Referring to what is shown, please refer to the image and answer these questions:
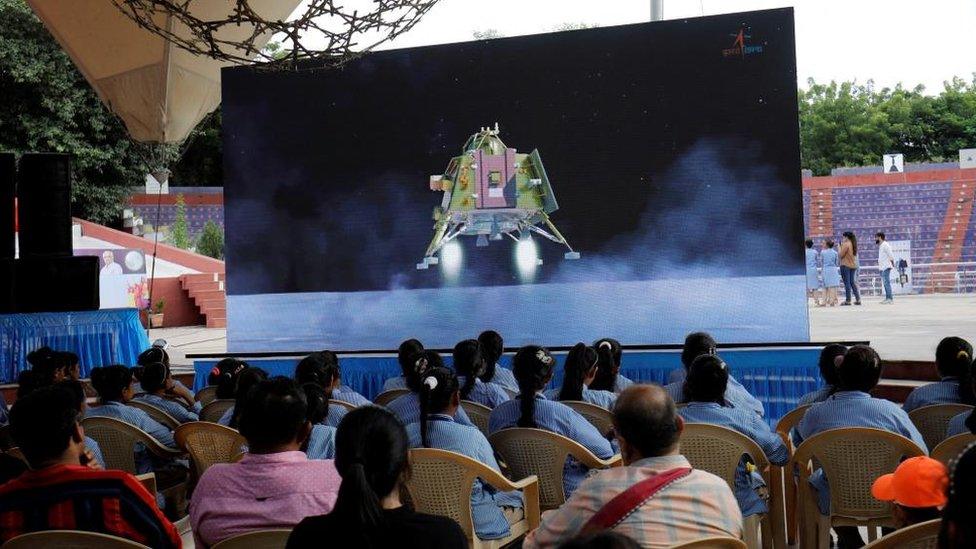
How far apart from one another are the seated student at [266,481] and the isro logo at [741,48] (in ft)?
19.9

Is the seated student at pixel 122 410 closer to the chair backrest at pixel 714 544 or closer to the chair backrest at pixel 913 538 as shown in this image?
the chair backrest at pixel 714 544

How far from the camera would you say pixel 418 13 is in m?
4.48

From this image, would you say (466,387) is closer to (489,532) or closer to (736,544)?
(489,532)

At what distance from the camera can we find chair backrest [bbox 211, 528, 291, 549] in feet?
7.98

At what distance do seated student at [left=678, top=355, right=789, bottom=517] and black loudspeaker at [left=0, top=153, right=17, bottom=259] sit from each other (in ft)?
28.4

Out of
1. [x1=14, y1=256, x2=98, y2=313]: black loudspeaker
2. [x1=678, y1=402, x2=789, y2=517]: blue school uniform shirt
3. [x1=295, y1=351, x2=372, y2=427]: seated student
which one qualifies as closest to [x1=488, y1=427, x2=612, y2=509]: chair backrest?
[x1=678, y1=402, x2=789, y2=517]: blue school uniform shirt

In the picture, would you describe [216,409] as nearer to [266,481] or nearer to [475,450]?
[475,450]

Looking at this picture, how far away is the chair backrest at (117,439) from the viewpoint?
4469 millimetres

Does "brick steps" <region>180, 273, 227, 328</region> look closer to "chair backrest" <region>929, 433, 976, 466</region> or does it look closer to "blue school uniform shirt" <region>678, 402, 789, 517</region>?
"blue school uniform shirt" <region>678, 402, 789, 517</region>

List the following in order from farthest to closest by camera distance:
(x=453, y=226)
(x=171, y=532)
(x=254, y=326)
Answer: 1. (x=254, y=326)
2. (x=453, y=226)
3. (x=171, y=532)

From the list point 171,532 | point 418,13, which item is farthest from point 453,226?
point 171,532

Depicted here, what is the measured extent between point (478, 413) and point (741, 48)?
4.47m

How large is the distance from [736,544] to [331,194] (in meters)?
7.34

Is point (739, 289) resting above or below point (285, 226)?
below
